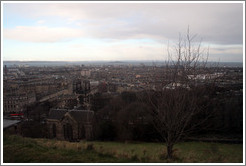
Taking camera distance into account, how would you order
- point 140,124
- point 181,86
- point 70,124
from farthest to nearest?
1. point 70,124
2. point 140,124
3. point 181,86

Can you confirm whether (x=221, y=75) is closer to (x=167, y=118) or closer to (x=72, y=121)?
(x=167, y=118)

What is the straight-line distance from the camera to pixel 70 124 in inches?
568

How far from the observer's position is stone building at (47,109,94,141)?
1368 cm

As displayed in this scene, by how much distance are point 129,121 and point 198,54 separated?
8645 mm

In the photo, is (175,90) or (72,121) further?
(72,121)

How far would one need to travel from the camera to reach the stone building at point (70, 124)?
44.9ft

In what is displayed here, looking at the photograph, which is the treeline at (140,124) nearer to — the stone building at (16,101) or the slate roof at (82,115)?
the slate roof at (82,115)

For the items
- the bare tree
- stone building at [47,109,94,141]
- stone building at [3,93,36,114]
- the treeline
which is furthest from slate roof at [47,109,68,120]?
the bare tree

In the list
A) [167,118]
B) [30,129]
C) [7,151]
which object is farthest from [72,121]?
[167,118]

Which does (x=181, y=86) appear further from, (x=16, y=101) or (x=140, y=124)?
(x=16, y=101)

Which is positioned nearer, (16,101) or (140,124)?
(140,124)

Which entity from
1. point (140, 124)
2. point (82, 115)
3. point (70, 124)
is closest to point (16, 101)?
point (70, 124)

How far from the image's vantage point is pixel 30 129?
41.7 ft

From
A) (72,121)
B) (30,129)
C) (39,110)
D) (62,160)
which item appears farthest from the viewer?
(39,110)
